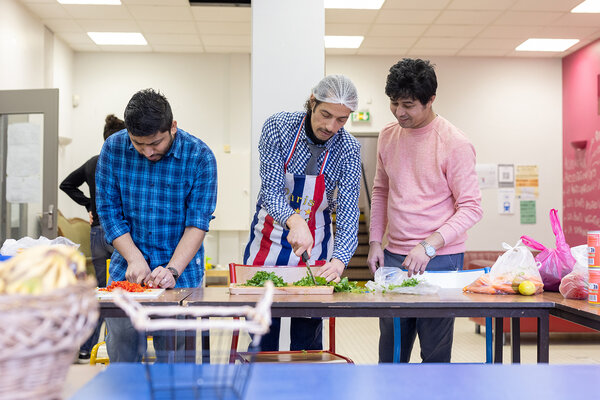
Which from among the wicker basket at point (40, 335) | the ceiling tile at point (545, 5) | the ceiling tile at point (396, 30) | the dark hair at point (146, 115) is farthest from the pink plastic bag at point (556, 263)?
the ceiling tile at point (396, 30)

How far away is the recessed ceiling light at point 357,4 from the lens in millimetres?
6035

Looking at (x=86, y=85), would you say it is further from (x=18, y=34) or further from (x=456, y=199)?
(x=456, y=199)

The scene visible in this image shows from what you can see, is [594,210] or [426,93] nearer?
[426,93]

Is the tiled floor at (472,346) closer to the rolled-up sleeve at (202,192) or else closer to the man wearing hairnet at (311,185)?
the man wearing hairnet at (311,185)

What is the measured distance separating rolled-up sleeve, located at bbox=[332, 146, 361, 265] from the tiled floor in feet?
6.60

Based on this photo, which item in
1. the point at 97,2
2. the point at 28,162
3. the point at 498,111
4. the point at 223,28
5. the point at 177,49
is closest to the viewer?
the point at 28,162

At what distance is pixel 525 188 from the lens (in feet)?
26.7

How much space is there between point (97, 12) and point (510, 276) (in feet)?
17.5

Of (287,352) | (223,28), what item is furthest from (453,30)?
(287,352)

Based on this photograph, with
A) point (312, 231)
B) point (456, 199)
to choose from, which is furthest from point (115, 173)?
point (456, 199)

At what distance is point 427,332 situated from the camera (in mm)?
2502

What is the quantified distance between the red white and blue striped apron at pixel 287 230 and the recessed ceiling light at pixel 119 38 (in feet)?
16.4

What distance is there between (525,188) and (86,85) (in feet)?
18.8

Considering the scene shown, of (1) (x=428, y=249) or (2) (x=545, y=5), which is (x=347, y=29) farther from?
(1) (x=428, y=249)
